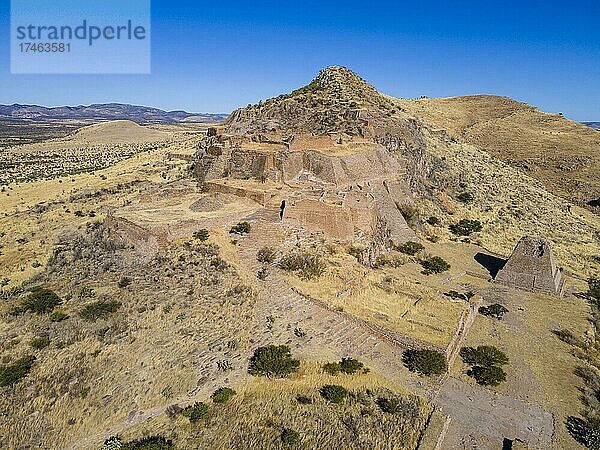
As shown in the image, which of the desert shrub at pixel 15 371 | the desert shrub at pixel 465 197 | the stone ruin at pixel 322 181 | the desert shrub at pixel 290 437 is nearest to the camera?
the desert shrub at pixel 290 437

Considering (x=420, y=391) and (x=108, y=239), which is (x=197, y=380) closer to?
(x=420, y=391)

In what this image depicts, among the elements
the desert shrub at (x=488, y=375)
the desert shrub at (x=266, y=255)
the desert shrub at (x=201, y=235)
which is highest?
the desert shrub at (x=201, y=235)

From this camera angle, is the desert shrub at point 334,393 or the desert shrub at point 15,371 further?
the desert shrub at point 15,371

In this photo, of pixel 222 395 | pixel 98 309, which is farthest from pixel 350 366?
pixel 98 309

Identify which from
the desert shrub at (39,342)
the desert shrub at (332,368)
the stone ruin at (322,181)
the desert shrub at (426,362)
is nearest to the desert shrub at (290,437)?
the desert shrub at (332,368)

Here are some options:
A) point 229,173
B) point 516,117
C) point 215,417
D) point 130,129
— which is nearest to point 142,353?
point 215,417

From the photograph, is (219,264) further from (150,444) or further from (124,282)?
(150,444)

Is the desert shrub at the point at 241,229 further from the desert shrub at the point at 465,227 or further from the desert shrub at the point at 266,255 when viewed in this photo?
the desert shrub at the point at 465,227
